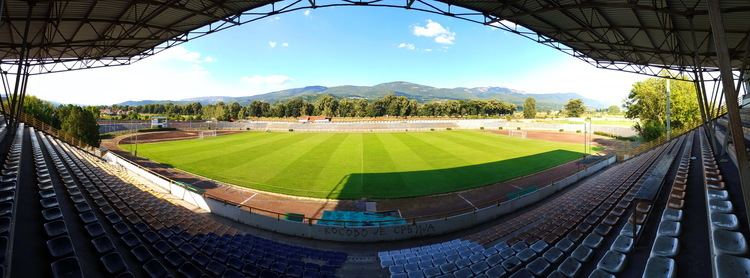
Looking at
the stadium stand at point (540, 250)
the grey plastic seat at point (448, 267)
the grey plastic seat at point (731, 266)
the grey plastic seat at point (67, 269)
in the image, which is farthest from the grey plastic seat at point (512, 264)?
the grey plastic seat at point (67, 269)

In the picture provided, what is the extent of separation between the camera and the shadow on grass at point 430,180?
21.3 m

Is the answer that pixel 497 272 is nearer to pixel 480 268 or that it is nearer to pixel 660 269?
pixel 480 268

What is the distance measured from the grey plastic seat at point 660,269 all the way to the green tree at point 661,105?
44.1 m

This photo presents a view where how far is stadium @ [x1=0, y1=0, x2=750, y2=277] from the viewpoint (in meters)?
4.80

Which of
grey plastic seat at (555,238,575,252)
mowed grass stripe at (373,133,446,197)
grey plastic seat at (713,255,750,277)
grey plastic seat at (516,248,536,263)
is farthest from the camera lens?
mowed grass stripe at (373,133,446,197)

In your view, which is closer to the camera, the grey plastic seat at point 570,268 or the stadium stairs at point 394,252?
the stadium stairs at point 394,252

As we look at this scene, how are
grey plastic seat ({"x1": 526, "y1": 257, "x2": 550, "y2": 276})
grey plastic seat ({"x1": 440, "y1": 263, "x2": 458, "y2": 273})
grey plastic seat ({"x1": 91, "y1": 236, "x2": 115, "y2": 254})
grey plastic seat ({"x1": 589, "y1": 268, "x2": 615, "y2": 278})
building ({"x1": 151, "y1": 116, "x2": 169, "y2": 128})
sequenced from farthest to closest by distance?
building ({"x1": 151, "y1": 116, "x2": 169, "y2": 128})
grey plastic seat ({"x1": 440, "y1": 263, "x2": 458, "y2": 273})
grey plastic seat ({"x1": 526, "y1": 257, "x2": 550, "y2": 276})
grey plastic seat ({"x1": 91, "y1": 236, "x2": 115, "y2": 254})
grey plastic seat ({"x1": 589, "y1": 268, "x2": 615, "y2": 278})

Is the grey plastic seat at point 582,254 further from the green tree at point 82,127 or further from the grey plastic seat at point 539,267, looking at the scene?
the green tree at point 82,127

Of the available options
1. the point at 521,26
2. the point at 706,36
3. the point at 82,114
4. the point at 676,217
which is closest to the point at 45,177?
the point at 676,217

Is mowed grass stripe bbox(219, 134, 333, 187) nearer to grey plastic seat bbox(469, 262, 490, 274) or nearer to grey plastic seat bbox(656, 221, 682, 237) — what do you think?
grey plastic seat bbox(469, 262, 490, 274)

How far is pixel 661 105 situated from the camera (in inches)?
1615

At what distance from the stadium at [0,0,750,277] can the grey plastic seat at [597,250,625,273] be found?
→ 1.1 inches

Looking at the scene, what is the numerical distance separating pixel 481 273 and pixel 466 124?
81.1m

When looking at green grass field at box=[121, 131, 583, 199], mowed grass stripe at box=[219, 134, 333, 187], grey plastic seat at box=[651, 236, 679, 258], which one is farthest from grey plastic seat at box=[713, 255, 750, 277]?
mowed grass stripe at box=[219, 134, 333, 187]
